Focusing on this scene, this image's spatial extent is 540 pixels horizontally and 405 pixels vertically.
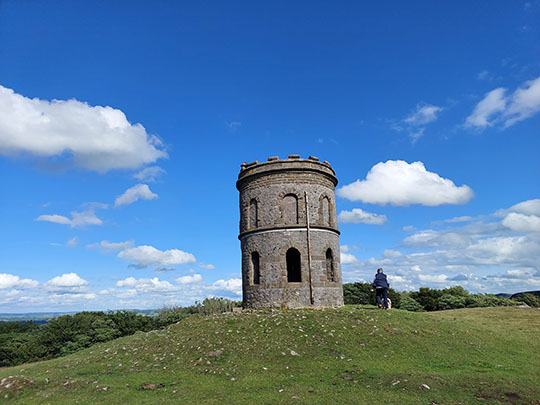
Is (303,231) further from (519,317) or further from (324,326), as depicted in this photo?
(519,317)

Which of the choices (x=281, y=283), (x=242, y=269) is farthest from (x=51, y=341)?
(x=281, y=283)

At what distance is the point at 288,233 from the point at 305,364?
955 centimetres

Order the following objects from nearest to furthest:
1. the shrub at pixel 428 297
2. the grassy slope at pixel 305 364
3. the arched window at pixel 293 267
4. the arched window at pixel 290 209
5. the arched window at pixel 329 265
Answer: the grassy slope at pixel 305 364
the arched window at pixel 290 209
the arched window at pixel 329 265
the arched window at pixel 293 267
the shrub at pixel 428 297

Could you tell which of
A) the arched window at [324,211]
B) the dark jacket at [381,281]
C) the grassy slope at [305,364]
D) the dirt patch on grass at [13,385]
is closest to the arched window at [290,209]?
the arched window at [324,211]

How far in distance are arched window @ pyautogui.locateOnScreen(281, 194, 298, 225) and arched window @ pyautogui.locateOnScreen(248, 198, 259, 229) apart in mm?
1844

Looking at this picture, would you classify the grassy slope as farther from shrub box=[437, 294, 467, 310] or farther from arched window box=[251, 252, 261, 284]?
shrub box=[437, 294, 467, 310]

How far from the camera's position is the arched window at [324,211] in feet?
75.0

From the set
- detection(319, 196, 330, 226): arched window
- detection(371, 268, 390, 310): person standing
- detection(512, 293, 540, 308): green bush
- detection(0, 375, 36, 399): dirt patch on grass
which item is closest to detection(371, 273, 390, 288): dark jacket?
detection(371, 268, 390, 310): person standing

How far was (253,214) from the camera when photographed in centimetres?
2350

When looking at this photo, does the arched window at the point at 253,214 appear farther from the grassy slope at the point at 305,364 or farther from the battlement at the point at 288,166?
the grassy slope at the point at 305,364

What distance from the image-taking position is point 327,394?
10.3 metres

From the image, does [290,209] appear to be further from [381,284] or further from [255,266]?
[381,284]

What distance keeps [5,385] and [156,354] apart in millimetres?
5133

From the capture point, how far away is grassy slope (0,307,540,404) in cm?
1054
